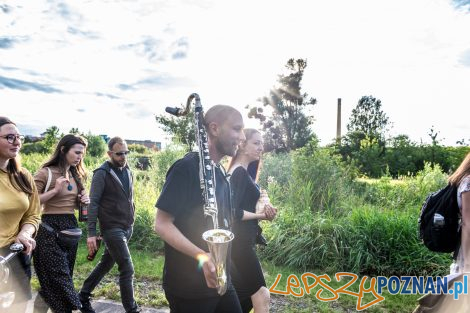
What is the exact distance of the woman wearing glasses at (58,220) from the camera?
11.7 ft

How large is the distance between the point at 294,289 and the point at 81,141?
338 centimetres

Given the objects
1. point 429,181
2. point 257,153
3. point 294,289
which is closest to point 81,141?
point 257,153

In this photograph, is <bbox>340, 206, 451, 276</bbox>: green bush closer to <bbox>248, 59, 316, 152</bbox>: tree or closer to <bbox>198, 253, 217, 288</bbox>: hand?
<bbox>198, 253, 217, 288</bbox>: hand

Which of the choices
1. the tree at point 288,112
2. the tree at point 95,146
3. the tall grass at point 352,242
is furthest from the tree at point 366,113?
the tall grass at point 352,242

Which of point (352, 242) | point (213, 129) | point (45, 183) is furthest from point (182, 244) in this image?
point (352, 242)

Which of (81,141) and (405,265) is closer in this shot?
(81,141)

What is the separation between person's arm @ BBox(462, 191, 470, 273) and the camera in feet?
7.90

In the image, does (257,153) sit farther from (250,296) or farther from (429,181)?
(429,181)

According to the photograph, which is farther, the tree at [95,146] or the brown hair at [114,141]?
the tree at [95,146]

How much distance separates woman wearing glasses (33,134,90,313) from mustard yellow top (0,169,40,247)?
0.58 meters

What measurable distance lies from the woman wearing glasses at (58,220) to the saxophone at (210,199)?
2.10 meters

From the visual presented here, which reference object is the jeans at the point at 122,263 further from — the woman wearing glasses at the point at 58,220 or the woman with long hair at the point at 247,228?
the woman with long hair at the point at 247,228

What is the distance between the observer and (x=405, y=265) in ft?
19.1

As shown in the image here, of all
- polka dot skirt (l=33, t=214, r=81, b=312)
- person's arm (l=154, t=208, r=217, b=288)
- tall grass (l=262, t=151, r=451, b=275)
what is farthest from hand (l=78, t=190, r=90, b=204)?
tall grass (l=262, t=151, r=451, b=275)
